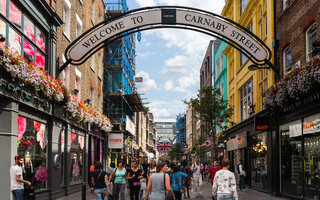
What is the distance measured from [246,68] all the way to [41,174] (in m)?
15.9

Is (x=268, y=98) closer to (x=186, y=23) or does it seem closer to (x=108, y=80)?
(x=186, y=23)

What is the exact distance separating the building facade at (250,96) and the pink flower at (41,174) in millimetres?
9602

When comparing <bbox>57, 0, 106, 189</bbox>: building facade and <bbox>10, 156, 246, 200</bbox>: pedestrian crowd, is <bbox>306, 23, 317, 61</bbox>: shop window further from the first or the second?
<bbox>57, 0, 106, 189</bbox>: building facade

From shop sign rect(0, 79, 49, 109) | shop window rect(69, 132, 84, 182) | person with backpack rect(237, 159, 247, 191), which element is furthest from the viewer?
person with backpack rect(237, 159, 247, 191)

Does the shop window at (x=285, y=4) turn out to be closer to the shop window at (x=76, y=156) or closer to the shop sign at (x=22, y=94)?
the shop sign at (x=22, y=94)

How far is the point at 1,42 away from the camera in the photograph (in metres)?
11.1

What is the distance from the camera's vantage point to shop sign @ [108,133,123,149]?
32156 millimetres

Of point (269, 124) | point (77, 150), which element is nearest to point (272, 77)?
point (269, 124)

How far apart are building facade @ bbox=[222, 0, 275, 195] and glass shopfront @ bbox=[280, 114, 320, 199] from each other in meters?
1.61

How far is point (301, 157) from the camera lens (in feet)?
51.4

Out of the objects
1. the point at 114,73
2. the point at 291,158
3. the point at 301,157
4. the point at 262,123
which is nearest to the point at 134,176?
the point at 301,157

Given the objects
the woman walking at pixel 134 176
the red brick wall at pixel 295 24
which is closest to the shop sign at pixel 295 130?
the red brick wall at pixel 295 24

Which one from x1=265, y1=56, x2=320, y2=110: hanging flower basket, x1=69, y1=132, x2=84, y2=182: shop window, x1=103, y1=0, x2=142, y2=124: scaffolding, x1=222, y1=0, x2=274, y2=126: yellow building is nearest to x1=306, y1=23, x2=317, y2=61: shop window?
x1=265, y1=56, x2=320, y2=110: hanging flower basket

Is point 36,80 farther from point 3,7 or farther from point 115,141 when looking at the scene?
point 115,141
